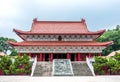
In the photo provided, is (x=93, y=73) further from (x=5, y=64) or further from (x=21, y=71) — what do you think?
(x=5, y=64)

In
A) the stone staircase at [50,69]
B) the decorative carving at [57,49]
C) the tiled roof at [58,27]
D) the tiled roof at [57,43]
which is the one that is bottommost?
the stone staircase at [50,69]

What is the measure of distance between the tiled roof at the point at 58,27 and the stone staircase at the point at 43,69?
23.4ft

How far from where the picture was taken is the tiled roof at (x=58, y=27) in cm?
3522

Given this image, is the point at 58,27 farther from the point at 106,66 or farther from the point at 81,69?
the point at 106,66

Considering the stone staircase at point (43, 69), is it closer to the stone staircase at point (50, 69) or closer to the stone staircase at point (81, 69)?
the stone staircase at point (50, 69)

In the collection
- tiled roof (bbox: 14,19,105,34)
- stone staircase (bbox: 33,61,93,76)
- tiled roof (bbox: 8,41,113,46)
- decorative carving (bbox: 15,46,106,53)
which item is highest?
tiled roof (bbox: 14,19,105,34)

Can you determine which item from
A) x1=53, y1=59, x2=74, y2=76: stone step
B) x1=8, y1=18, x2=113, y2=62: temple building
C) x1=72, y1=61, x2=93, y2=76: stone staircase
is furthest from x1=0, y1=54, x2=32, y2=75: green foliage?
x1=8, y1=18, x2=113, y2=62: temple building

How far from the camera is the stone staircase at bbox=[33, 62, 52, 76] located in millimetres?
24772

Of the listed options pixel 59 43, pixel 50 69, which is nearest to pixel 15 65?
pixel 50 69

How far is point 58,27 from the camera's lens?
37.7 metres

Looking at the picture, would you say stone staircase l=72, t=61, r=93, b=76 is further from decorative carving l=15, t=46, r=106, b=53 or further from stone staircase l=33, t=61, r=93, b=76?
decorative carving l=15, t=46, r=106, b=53

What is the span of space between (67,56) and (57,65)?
18.1 feet

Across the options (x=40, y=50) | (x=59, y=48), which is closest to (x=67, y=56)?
(x=59, y=48)

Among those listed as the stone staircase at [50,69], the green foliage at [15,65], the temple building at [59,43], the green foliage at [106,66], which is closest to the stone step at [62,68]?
the stone staircase at [50,69]
